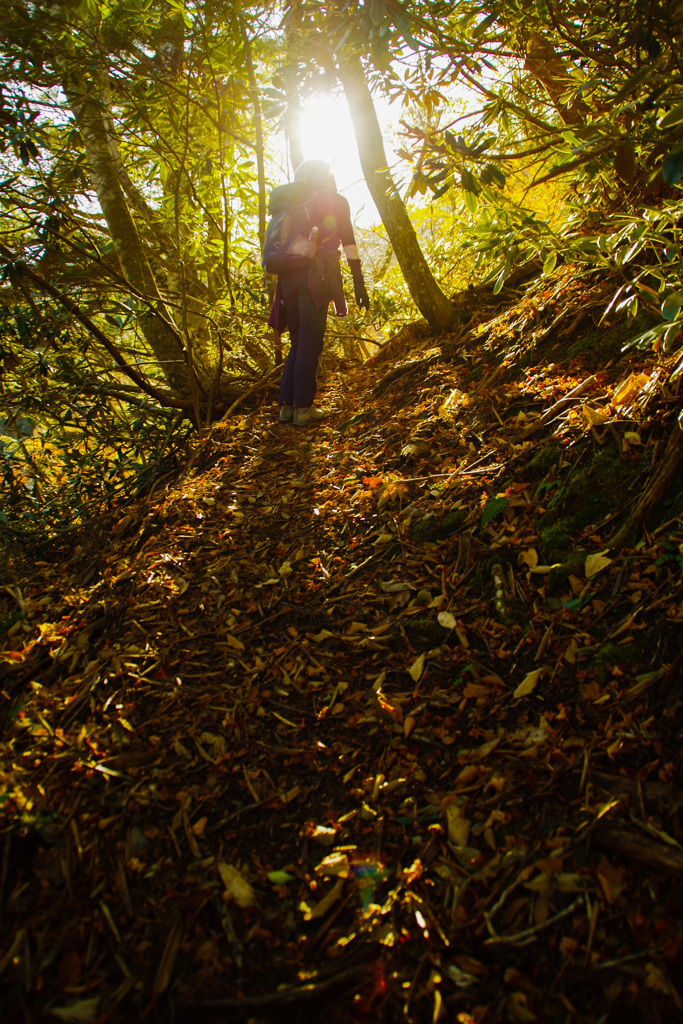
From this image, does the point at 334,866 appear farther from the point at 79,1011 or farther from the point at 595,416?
the point at 595,416

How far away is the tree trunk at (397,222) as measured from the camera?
460 centimetres

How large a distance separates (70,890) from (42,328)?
11.6 feet

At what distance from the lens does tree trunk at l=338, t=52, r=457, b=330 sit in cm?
460

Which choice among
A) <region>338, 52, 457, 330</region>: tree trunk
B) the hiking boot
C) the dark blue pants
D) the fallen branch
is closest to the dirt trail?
the fallen branch

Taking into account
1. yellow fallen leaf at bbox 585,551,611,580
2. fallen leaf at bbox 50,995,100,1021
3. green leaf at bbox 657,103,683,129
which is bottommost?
yellow fallen leaf at bbox 585,551,611,580

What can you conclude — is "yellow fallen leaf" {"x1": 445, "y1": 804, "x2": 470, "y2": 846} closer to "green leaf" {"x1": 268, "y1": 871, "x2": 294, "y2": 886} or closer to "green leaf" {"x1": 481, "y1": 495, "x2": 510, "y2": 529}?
"green leaf" {"x1": 268, "y1": 871, "x2": 294, "y2": 886}

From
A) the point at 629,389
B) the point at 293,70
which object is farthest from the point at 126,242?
the point at 629,389

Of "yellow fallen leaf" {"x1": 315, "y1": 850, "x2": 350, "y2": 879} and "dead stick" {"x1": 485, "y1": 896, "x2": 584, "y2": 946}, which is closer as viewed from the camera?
"dead stick" {"x1": 485, "y1": 896, "x2": 584, "y2": 946}

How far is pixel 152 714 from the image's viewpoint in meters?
1.70

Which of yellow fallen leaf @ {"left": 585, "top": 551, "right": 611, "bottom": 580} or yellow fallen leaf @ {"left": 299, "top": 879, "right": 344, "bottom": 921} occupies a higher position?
yellow fallen leaf @ {"left": 585, "top": 551, "right": 611, "bottom": 580}

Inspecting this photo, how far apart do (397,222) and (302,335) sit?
5.34 feet

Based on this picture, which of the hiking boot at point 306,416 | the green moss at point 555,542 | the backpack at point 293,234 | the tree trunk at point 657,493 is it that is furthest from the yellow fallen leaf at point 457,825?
the backpack at point 293,234

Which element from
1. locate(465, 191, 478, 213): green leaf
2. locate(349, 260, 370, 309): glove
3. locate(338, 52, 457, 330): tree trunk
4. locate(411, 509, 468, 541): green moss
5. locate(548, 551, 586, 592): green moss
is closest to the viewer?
locate(465, 191, 478, 213): green leaf

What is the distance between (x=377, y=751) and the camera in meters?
1.55
